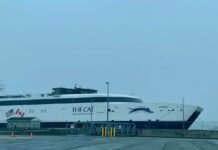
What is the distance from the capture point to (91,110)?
290ft

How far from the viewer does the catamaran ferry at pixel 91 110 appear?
270 feet

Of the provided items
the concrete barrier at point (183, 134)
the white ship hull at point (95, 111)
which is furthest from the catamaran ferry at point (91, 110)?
the concrete barrier at point (183, 134)

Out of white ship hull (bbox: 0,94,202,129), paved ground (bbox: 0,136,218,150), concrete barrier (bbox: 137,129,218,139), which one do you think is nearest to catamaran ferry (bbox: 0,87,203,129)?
white ship hull (bbox: 0,94,202,129)

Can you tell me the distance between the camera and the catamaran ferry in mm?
82188

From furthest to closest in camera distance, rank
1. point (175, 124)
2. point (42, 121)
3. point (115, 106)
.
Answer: point (42, 121), point (115, 106), point (175, 124)

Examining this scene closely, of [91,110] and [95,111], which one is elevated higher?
[91,110]

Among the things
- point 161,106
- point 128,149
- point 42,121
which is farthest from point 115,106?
point 128,149

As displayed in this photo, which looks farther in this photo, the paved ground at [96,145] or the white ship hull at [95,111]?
the white ship hull at [95,111]

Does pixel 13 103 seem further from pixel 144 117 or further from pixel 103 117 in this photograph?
pixel 144 117

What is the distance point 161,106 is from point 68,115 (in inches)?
760

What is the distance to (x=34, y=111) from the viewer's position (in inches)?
3812

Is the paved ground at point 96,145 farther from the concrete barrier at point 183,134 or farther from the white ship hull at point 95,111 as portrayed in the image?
the white ship hull at point 95,111

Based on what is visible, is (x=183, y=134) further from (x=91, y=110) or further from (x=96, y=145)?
(x=96, y=145)

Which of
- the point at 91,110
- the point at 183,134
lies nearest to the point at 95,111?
the point at 91,110
